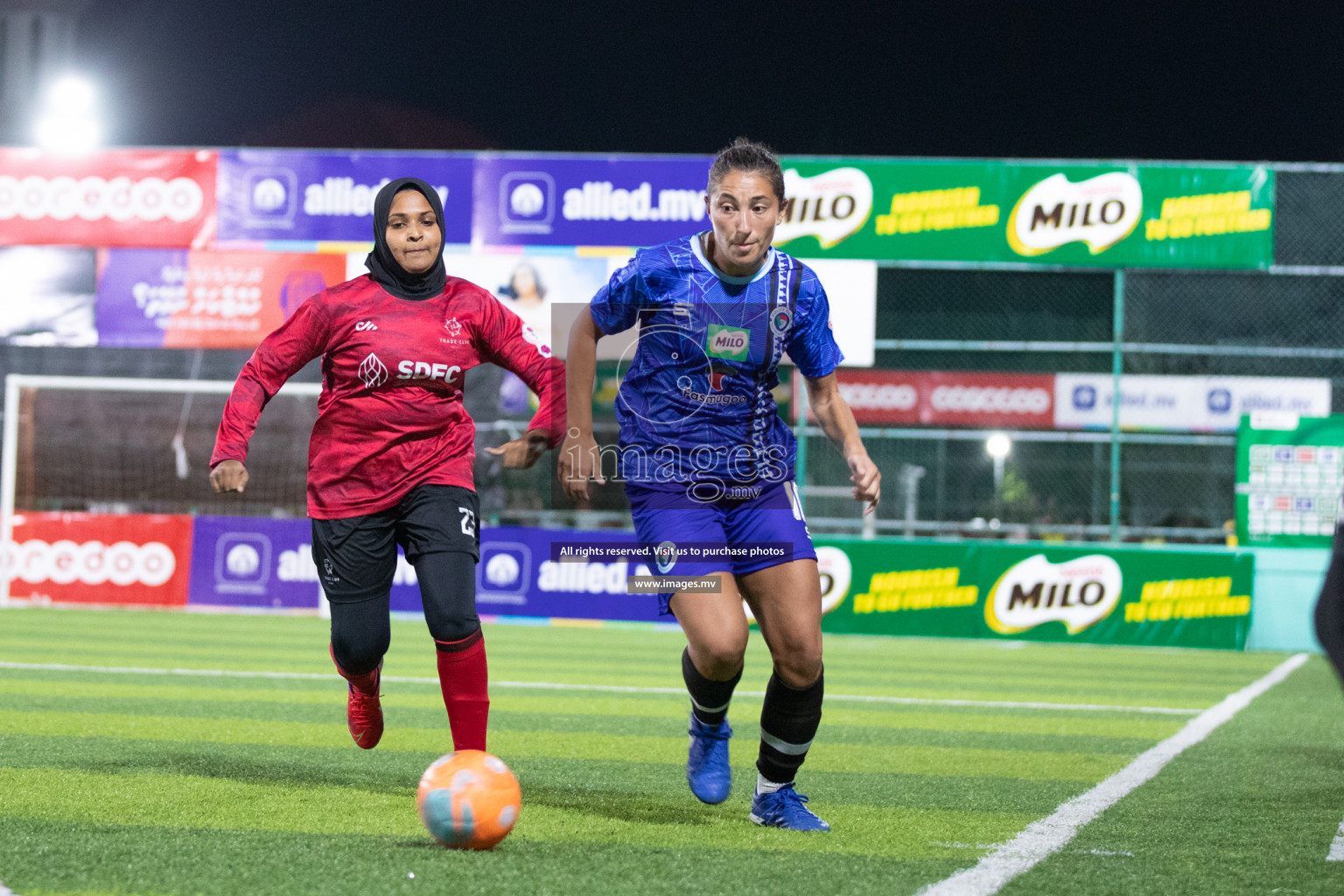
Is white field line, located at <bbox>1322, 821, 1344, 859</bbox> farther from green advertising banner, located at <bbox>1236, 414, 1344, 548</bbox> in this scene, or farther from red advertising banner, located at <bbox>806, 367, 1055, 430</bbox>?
red advertising banner, located at <bbox>806, 367, 1055, 430</bbox>

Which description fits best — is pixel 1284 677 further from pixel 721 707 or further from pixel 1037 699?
pixel 721 707

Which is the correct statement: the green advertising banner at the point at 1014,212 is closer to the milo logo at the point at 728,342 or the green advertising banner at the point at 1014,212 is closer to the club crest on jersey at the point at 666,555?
the milo logo at the point at 728,342

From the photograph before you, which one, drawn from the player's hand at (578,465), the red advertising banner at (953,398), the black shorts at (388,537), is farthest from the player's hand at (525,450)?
the red advertising banner at (953,398)

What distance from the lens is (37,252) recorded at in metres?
17.8

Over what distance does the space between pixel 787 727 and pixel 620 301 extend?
148cm

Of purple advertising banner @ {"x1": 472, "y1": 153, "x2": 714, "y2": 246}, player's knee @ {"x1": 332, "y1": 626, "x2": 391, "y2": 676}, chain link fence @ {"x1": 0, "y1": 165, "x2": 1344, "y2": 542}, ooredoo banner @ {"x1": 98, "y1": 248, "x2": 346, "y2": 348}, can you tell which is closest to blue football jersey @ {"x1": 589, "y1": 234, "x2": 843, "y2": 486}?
player's knee @ {"x1": 332, "y1": 626, "x2": 391, "y2": 676}

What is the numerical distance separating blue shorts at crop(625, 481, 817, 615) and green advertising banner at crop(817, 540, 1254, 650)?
11.2m

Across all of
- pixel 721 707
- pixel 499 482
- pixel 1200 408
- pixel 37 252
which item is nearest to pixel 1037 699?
pixel 721 707

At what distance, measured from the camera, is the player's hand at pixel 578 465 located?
4.66 m

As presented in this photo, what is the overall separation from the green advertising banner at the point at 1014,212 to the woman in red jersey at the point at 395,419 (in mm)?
11547

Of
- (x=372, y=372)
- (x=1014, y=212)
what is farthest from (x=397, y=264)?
(x=1014, y=212)

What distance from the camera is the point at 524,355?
17.1ft

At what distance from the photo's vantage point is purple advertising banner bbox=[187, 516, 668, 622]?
54.7 ft

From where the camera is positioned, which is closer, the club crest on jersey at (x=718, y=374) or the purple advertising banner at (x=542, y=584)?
the club crest on jersey at (x=718, y=374)
